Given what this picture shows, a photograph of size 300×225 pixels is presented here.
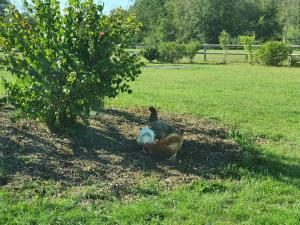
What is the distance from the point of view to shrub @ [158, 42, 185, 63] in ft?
95.6

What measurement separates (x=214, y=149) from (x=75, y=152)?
1.90 meters

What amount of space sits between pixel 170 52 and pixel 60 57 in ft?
77.7

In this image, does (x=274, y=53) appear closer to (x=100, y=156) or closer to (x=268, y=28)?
(x=100, y=156)

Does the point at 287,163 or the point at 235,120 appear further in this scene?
the point at 235,120

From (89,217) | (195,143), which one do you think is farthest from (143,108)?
(89,217)

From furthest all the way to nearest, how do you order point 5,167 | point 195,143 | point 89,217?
point 195,143 < point 5,167 < point 89,217

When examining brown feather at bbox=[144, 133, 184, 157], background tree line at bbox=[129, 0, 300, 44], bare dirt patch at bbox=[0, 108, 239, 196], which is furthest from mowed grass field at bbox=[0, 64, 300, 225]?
background tree line at bbox=[129, 0, 300, 44]

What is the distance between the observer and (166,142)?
562 cm

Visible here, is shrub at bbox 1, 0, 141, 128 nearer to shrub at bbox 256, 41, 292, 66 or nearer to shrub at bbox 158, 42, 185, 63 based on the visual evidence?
shrub at bbox 256, 41, 292, 66

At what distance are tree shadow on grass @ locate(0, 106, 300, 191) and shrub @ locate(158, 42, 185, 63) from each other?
2255cm

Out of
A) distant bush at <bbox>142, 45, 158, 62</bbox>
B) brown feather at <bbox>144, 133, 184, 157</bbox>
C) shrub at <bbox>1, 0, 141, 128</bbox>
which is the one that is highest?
shrub at <bbox>1, 0, 141, 128</bbox>

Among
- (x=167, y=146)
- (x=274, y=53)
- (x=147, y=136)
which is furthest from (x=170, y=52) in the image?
(x=167, y=146)

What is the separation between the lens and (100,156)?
561 centimetres

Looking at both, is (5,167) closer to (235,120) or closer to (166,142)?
(166,142)
